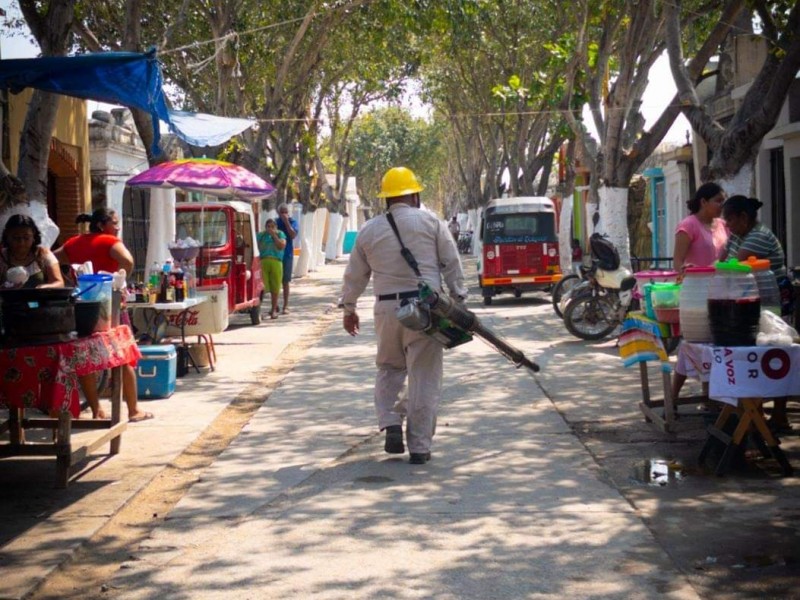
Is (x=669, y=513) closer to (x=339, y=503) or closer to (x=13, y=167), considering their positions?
(x=339, y=503)

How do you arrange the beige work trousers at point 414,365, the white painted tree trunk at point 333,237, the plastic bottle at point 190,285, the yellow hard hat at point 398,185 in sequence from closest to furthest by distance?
the beige work trousers at point 414,365 < the yellow hard hat at point 398,185 < the plastic bottle at point 190,285 < the white painted tree trunk at point 333,237

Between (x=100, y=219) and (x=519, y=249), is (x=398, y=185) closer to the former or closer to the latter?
(x=100, y=219)

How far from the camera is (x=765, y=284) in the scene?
27.0 ft

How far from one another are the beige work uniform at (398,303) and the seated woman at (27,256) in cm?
231

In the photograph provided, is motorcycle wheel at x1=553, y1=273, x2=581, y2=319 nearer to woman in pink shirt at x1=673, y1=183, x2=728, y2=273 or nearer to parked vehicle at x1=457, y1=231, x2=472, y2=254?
woman in pink shirt at x1=673, y1=183, x2=728, y2=273

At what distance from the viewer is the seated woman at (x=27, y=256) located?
8406mm

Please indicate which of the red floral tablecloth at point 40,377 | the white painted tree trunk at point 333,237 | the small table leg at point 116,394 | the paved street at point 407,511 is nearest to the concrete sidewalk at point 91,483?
the paved street at point 407,511

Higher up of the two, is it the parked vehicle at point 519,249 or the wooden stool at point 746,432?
the parked vehicle at point 519,249

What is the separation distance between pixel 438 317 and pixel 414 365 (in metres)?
0.46

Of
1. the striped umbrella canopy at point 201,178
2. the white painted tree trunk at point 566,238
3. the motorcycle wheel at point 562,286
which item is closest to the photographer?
the striped umbrella canopy at point 201,178

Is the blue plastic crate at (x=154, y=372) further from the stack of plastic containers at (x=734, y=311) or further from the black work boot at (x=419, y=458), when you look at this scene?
the stack of plastic containers at (x=734, y=311)

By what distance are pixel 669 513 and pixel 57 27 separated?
7618mm

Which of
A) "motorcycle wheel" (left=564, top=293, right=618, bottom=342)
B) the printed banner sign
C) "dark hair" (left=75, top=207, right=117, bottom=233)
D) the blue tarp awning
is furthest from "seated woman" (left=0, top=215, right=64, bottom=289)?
"motorcycle wheel" (left=564, top=293, right=618, bottom=342)

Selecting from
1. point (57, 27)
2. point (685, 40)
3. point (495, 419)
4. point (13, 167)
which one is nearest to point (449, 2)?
point (685, 40)
